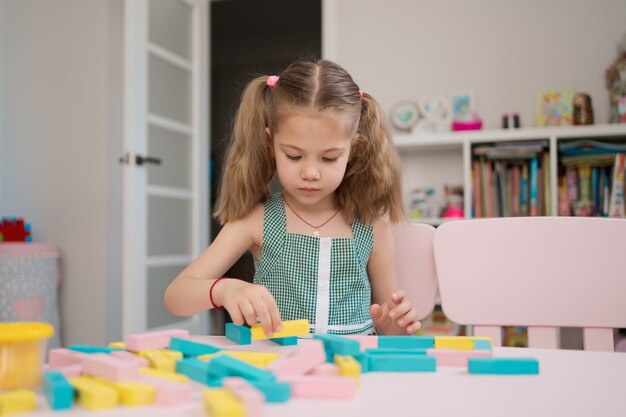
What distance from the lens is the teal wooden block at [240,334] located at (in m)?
0.73

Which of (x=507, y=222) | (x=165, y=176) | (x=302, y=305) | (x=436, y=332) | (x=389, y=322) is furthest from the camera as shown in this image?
(x=165, y=176)

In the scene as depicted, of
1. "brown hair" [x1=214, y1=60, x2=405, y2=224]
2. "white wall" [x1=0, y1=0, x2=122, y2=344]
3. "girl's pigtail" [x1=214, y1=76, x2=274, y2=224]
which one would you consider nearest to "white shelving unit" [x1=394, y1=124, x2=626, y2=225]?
"white wall" [x1=0, y1=0, x2=122, y2=344]

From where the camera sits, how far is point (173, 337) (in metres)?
0.66

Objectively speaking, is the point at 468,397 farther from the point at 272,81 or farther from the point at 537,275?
the point at 272,81

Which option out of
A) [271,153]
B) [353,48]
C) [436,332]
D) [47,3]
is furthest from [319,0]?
[271,153]

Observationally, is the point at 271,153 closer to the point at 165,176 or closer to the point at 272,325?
the point at 272,325

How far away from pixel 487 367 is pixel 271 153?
2.60 ft

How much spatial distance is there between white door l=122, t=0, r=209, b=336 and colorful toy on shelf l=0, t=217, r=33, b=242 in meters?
0.61

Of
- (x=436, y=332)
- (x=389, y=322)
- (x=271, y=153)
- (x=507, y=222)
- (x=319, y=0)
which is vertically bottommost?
(x=436, y=332)

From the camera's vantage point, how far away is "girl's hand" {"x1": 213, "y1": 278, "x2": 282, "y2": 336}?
0.72 metres

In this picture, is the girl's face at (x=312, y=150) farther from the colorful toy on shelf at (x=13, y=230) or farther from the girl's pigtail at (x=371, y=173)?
the colorful toy on shelf at (x=13, y=230)

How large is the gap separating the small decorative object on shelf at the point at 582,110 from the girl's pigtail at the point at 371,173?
2081 mm

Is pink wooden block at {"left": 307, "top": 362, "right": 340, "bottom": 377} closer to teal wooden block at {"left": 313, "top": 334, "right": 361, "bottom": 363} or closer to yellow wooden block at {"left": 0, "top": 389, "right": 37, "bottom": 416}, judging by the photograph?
teal wooden block at {"left": 313, "top": 334, "right": 361, "bottom": 363}

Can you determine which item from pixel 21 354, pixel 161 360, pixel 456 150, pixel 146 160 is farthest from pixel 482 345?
pixel 456 150
